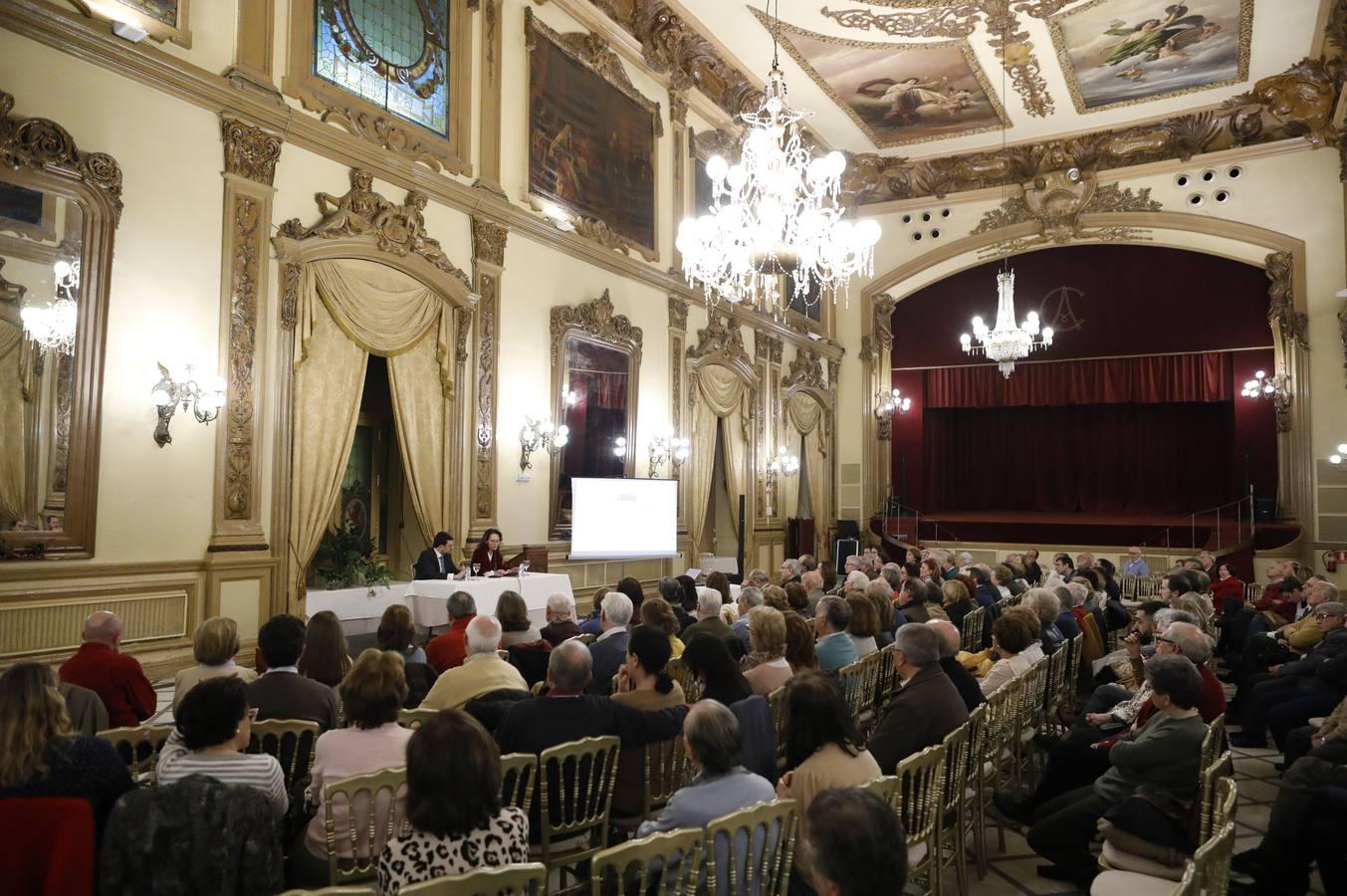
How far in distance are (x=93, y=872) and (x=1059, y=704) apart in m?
5.45

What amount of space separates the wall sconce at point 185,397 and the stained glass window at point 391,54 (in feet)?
9.74

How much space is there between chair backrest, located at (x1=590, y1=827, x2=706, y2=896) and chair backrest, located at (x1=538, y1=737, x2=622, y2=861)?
612 mm

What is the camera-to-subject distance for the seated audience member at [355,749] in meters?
2.85

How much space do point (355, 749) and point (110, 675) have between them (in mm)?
1915

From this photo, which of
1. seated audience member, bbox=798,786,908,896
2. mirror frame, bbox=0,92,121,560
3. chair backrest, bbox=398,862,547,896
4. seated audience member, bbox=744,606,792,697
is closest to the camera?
seated audience member, bbox=798,786,908,896

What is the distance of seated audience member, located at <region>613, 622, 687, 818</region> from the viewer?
3584 mm

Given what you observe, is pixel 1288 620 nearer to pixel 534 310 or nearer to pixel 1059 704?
pixel 1059 704

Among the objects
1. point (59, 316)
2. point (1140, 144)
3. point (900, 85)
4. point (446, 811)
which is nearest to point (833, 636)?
point (446, 811)

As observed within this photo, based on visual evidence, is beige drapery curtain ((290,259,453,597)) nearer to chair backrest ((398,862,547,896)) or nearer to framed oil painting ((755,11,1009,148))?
chair backrest ((398,862,547,896))

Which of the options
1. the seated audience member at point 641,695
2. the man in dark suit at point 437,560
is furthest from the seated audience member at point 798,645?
the man in dark suit at point 437,560

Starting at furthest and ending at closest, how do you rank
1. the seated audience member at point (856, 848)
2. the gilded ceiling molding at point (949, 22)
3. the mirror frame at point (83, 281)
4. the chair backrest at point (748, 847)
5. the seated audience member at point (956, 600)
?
the gilded ceiling molding at point (949, 22) < the seated audience member at point (956, 600) < the mirror frame at point (83, 281) < the chair backrest at point (748, 847) < the seated audience member at point (856, 848)

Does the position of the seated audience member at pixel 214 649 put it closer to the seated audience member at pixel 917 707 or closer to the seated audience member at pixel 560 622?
the seated audience member at pixel 560 622

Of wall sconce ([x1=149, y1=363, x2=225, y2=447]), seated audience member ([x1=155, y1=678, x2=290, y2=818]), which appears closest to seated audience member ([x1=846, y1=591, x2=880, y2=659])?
seated audience member ([x1=155, y1=678, x2=290, y2=818])

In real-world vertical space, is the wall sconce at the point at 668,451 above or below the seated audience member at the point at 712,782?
above
